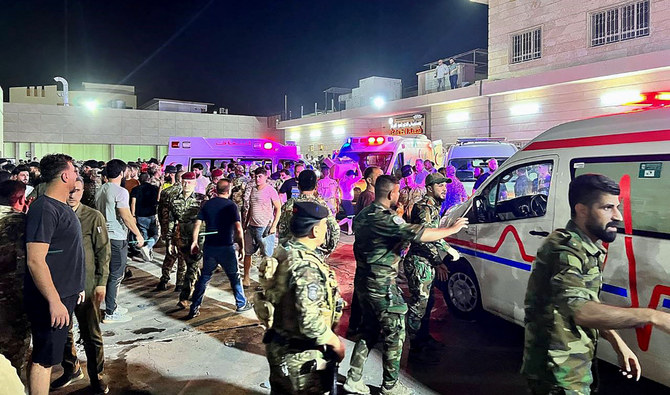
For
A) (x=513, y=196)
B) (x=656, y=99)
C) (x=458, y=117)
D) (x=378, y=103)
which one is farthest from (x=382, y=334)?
(x=378, y=103)

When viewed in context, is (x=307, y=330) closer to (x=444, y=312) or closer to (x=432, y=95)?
(x=444, y=312)

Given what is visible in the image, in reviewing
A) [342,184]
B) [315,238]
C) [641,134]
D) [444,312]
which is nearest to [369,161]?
[342,184]

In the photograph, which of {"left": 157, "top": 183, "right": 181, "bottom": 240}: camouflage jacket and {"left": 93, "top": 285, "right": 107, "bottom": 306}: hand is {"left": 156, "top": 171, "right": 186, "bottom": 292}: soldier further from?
{"left": 93, "top": 285, "right": 107, "bottom": 306}: hand

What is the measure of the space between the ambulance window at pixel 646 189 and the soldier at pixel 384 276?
4.19 feet

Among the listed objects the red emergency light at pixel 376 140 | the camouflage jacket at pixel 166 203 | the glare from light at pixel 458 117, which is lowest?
the camouflage jacket at pixel 166 203

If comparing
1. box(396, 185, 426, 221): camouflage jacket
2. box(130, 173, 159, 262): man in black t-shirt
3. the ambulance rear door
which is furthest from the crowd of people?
box(130, 173, 159, 262): man in black t-shirt

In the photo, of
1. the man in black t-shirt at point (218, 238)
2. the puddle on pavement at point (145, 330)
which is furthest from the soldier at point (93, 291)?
the man in black t-shirt at point (218, 238)

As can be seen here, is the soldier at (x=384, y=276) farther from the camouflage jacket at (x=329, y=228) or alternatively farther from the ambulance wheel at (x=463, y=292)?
the ambulance wheel at (x=463, y=292)

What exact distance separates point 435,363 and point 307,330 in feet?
9.07

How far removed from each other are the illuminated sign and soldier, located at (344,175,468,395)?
20403mm

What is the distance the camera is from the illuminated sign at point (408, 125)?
24000 millimetres

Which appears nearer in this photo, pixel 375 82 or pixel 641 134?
pixel 641 134

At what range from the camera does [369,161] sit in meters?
13.6

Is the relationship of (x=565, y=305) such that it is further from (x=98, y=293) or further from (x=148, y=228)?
(x=148, y=228)
